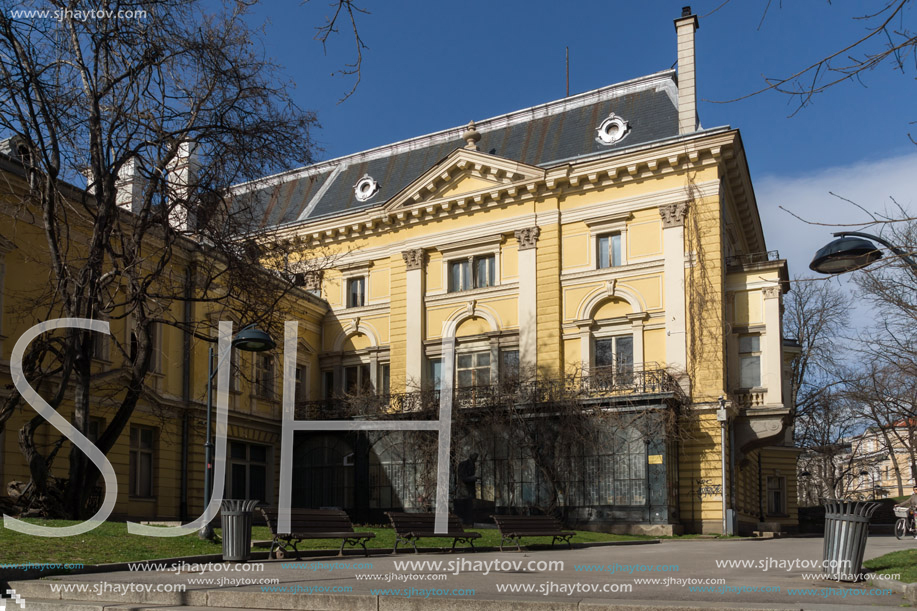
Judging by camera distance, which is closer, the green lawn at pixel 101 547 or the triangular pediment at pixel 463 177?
the green lawn at pixel 101 547

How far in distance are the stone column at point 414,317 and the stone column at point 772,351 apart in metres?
13.0

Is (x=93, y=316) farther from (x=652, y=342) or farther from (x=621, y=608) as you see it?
(x=652, y=342)

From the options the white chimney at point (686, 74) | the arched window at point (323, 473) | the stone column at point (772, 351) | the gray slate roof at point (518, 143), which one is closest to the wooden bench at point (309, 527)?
the gray slate roof at point (518, 143)

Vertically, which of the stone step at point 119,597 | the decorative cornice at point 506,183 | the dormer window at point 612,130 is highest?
the dormer window at point 612,130

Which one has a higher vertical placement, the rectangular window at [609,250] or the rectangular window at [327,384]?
the rectangular window at [609,250]

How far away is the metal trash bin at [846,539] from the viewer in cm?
1096

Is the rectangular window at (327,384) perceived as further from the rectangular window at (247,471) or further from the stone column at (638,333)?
the stone column at (638,333)

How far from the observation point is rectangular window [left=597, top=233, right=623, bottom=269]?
1353 inches

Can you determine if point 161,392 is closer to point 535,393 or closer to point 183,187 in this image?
point 183,187

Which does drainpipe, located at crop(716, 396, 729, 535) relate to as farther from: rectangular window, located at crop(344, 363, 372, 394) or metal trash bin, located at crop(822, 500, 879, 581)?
metal trash bin, located at crop(822, 500, 879, 581)

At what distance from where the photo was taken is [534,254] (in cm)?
3553

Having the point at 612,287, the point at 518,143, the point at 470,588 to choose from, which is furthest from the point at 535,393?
the point at 470,588

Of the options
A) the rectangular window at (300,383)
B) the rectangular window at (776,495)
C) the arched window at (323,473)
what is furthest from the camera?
the rectangular window at (776,495)

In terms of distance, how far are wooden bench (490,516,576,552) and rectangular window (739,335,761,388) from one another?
14007mm
